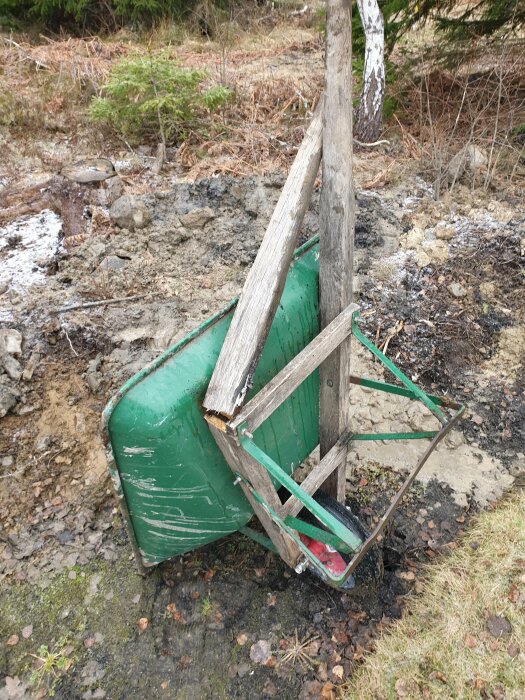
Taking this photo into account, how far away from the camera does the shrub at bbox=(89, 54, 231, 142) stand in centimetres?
552

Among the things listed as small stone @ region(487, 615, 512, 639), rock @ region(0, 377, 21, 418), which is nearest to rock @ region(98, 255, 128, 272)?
rock @ region(0, 377, 21, 418)

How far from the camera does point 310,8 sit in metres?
11.4

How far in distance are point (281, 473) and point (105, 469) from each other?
71.3 inches

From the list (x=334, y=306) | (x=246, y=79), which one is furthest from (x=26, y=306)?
(x=246, y=79)

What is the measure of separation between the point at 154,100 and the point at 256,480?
16.9 feet

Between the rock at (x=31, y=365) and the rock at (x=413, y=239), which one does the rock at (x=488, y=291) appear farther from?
the rock at (x=31, y=365)

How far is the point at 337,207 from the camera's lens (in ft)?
6.72

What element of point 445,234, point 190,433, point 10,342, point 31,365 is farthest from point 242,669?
point 445,234

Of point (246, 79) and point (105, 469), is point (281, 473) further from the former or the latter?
point (246, 79)

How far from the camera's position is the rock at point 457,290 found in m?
4.27

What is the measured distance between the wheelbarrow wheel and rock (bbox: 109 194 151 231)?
10.8ft

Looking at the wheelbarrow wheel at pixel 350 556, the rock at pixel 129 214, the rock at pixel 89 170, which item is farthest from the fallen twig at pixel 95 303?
the wheelbarrow wheel at pixel 350 556

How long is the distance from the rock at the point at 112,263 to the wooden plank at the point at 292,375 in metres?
2.79

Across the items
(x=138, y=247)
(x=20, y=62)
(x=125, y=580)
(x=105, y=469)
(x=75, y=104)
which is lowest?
(x=125, y=580)
